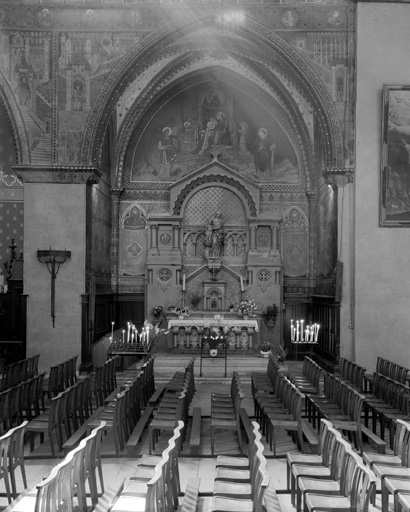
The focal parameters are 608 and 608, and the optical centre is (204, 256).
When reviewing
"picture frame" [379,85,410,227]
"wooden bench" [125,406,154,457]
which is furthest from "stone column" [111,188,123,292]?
"wooden bench" [125,406,154,457]

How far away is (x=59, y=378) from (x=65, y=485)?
23.6 feet

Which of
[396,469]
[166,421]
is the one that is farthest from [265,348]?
[396,469]

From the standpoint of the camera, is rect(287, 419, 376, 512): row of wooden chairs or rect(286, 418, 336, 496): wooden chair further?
rect(286, 418, 336, 496): wooden chair

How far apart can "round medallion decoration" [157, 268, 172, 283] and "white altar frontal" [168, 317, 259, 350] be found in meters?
2.72

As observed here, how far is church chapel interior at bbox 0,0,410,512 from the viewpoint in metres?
9.20

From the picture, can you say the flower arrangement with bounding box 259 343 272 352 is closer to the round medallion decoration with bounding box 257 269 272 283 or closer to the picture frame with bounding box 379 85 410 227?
the round medallion decoration with bounding box 257 269 272 283

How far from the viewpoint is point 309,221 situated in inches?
886

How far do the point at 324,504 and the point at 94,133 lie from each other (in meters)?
13.3

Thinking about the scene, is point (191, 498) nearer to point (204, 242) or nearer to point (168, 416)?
point (168, 416)

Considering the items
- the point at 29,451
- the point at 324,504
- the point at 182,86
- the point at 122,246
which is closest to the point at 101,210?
the point at 122,246

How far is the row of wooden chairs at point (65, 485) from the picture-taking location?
5047mm

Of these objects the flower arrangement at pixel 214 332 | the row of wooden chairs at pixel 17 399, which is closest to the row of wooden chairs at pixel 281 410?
the row of wooden chairs at pixel 17 399

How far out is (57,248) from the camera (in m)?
16.9

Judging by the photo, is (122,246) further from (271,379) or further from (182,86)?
(271,379)
